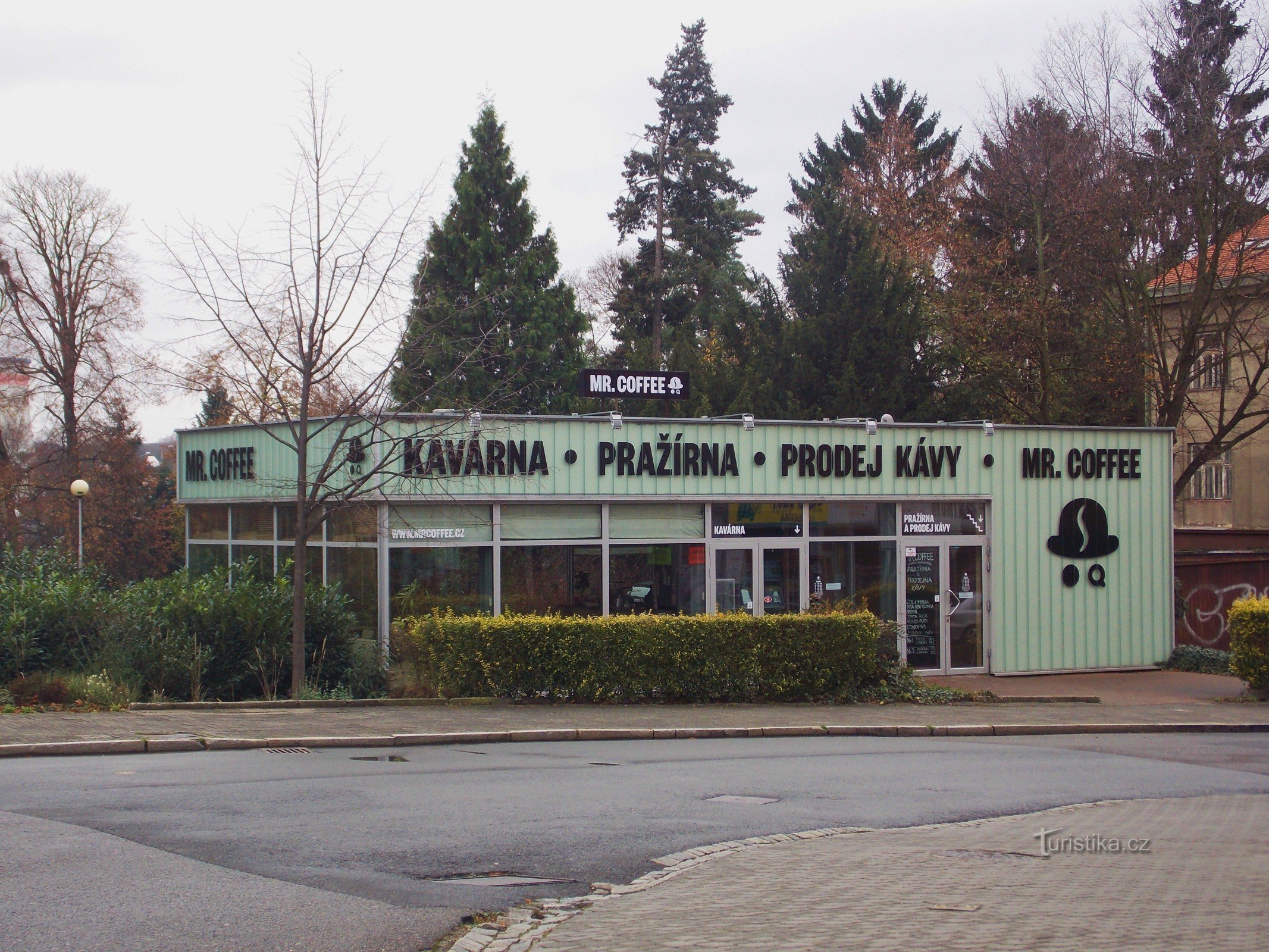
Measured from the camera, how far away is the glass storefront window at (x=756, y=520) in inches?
799

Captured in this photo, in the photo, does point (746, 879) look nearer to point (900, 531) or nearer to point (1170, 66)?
point (900, 531)

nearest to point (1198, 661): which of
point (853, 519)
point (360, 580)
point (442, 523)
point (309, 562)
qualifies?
point (853, 519)

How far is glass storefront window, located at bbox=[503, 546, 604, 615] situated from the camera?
62.0 feet

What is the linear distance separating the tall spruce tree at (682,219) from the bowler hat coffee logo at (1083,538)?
23.9 metres

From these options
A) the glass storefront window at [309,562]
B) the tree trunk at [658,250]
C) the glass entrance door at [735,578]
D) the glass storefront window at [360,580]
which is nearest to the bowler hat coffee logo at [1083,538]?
the glass entrance door at [735,578]

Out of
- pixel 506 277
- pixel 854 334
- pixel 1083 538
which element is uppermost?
pixel 506 277

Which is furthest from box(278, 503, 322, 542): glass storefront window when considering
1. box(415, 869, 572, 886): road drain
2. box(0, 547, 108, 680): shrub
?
box(415, 869, 572, 886): road drain

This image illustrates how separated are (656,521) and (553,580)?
1.96 meters

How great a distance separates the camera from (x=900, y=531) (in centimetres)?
2133

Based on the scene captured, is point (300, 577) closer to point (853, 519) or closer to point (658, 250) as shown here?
point (853, 519)

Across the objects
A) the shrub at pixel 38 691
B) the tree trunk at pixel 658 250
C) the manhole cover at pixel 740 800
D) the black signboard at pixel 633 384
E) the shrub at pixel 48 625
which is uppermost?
the tree trunk at pixel 658 250

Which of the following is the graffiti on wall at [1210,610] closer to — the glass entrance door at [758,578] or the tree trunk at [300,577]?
the glass entrance door at [758,578]

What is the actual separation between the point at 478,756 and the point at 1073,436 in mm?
14189

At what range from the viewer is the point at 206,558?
22641 millimetres
